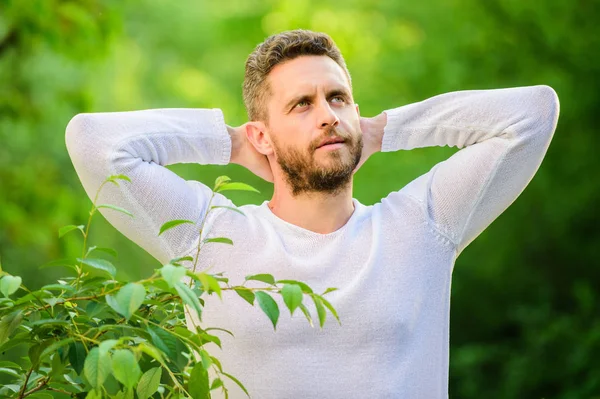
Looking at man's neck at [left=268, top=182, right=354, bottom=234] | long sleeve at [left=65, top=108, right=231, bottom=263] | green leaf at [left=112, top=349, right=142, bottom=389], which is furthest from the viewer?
man's neck at [left=268, top=182, right=354, bottom=234]

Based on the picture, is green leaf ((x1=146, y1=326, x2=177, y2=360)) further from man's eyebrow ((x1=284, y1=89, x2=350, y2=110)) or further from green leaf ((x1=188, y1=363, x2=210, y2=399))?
man's eyebrow ((x1=284, y1=89, x2=350, y2=110))

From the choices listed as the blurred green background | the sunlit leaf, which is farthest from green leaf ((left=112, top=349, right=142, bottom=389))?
the blurred green background

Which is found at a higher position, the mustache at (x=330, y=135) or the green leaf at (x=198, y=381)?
the mustache at (x=330, y=135)

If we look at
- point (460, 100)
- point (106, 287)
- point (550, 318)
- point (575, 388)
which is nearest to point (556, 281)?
point (550, 318)

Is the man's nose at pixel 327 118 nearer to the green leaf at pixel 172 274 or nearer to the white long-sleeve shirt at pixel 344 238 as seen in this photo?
the white long-sleeve shirt at pixel 344 238

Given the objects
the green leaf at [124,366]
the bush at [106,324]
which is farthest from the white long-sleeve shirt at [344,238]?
the green leaf at [124,366]

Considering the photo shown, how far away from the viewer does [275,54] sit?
203 cm

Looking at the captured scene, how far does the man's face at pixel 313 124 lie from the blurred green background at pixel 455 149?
3.83 meters

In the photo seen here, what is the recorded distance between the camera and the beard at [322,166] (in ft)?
6.16

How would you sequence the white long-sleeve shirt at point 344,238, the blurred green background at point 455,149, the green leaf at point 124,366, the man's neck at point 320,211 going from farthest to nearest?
the blurred green background at point 455,149 < the man's neck at point 320,211 < the white long-sleeve shirt at point 344,238 < the green leaf at point 124,366

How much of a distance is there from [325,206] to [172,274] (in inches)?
35.4

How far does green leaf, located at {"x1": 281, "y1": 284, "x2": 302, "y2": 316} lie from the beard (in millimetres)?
751

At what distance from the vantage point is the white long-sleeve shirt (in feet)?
5.63

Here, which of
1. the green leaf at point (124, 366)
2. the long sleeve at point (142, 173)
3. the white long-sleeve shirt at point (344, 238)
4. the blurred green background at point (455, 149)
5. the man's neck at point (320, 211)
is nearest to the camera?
the green leaf at point (124, 366)
